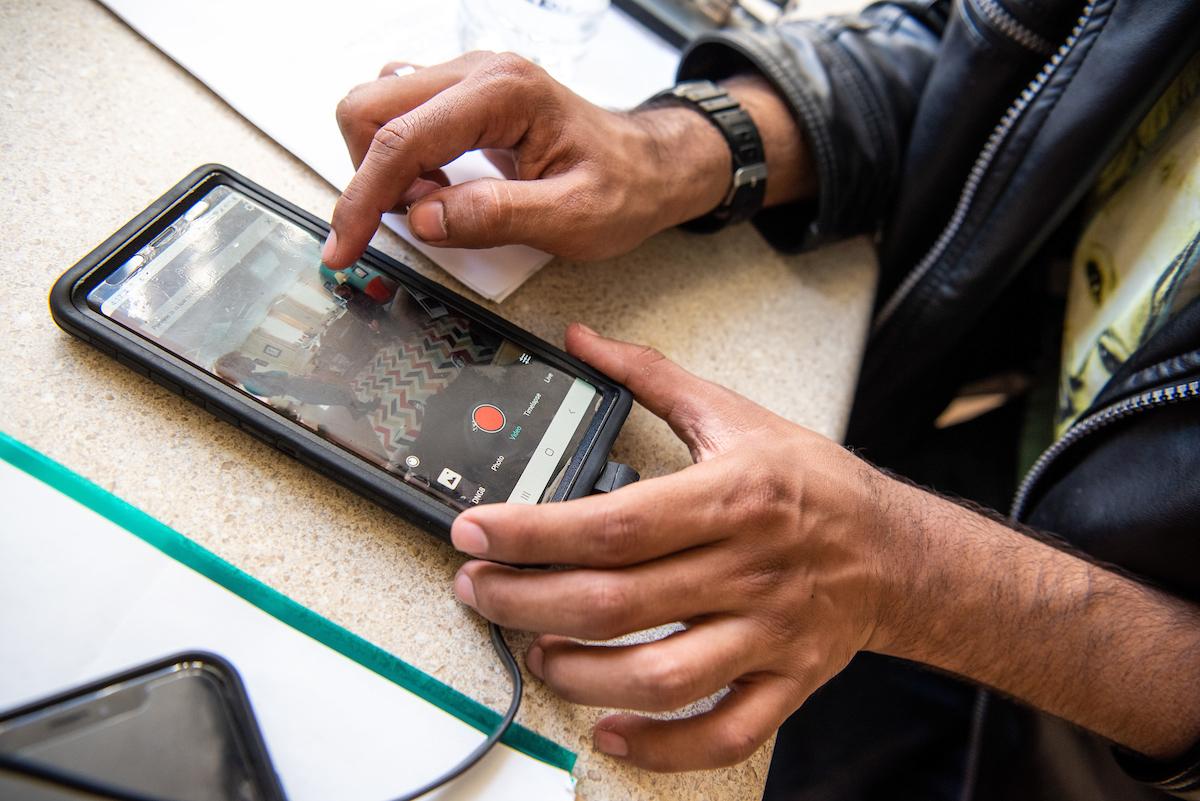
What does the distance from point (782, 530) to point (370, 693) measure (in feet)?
0.85

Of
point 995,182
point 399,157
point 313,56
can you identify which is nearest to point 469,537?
point 399,157

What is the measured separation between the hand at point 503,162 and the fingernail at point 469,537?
0.68 feet

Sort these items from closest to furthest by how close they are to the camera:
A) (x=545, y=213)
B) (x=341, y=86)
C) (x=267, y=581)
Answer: (x=267, y=581)
(x=545, y=213)
(x=341, y=86)

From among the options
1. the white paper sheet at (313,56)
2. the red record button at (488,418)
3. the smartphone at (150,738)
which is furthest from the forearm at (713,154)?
the smartphone at (150,738)

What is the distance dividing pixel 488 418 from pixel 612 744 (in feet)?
0.68

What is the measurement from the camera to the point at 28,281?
1.53 feet

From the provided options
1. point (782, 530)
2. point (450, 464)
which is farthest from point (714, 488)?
point (450, 464)

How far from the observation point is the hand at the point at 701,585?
0.41 metres

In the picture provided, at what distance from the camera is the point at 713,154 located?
0.64 metres

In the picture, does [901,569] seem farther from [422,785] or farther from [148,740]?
[148,740]

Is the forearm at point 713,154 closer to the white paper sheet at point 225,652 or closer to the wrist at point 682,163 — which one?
the wrist at point 682,163

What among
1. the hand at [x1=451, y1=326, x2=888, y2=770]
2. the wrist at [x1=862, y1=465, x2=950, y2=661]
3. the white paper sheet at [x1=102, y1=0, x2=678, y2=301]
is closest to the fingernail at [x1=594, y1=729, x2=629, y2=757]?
the hand at [x1=451, y1=326, x2=888, y2=770]

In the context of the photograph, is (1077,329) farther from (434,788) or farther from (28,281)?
(28,281)

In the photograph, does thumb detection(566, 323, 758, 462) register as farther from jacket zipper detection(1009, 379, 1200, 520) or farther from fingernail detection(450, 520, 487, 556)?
jacket zipper detection(1009, 379, 1200, 520)
